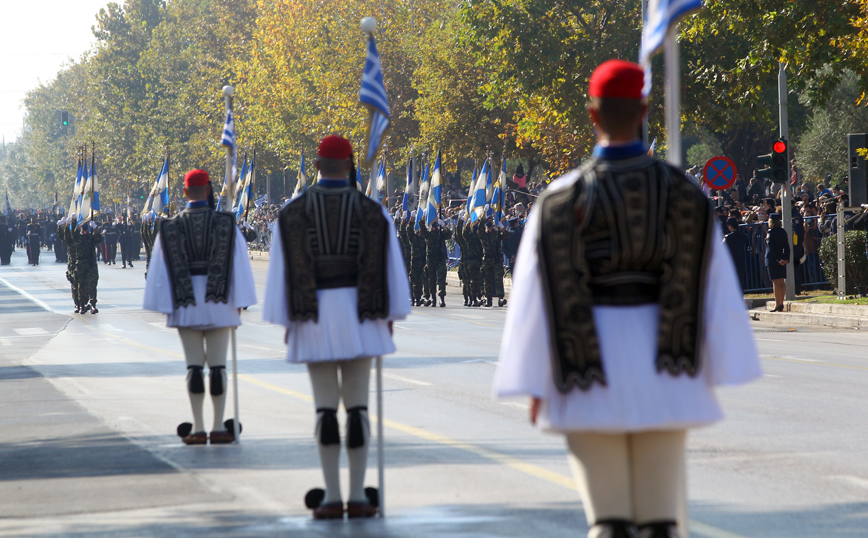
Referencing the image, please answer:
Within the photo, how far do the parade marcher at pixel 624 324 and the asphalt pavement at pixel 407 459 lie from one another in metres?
2.37

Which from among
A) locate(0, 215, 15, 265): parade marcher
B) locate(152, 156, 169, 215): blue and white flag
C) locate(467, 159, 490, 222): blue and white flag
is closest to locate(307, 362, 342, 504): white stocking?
locate(467, 159, 490, 222): blue and white flag

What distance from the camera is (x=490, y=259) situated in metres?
27.3

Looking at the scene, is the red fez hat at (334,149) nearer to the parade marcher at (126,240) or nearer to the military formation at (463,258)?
the military formation at (463,258)

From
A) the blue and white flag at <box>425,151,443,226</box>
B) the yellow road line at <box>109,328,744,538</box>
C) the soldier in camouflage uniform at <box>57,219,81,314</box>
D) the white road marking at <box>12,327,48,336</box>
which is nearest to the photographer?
the yellow road line at <box>109,328,744,538</box>

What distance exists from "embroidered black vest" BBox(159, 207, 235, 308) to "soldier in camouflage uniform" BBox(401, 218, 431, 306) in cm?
1961

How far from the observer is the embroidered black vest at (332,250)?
6.50m

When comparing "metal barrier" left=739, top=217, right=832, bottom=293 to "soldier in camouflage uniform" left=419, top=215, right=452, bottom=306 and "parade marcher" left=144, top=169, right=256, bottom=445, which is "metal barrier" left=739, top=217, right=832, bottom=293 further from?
"parade marcher" left=144, top=169, right=256, bottom=445

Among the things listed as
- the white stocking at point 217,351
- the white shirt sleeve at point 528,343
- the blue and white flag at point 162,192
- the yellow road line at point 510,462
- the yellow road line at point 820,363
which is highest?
the blue and white flag at point 162,192

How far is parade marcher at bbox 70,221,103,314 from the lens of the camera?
2769 centimetres

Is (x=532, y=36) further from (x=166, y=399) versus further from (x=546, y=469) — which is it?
(x=546, y=469)

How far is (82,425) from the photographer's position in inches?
422

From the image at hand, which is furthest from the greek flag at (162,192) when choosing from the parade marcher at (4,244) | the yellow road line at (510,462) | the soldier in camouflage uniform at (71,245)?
the yellow road line at (510,462)

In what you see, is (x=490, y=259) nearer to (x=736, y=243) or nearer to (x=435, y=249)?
(x=435, y=249)

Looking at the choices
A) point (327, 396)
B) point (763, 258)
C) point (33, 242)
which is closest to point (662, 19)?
point (327, 396)
